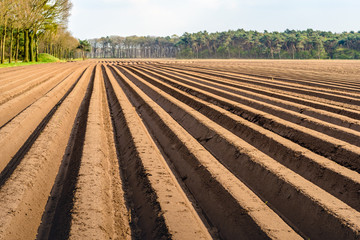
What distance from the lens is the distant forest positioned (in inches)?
3664

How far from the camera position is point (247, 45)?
111125 millimetres

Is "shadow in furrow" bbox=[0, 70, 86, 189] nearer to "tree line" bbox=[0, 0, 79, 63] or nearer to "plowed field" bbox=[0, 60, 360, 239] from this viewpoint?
"plowed field" bbox=[0, 60, 360, 239]

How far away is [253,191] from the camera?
13.0 feet

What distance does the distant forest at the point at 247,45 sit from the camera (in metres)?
93.1

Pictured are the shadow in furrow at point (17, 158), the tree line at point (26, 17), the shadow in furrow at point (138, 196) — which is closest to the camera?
the shadow in furrow at point (138, 196)

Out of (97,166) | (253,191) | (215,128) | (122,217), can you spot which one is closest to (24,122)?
(97,166)

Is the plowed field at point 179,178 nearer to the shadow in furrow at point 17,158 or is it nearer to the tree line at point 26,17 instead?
the shadow in furrow at point 17,158

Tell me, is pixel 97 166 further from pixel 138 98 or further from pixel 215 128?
pixel 138 98

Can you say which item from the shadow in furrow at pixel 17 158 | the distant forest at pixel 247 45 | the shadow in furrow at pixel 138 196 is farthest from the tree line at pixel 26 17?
the distant forest at pixel 247 45

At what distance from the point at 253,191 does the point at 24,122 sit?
15.1 feet

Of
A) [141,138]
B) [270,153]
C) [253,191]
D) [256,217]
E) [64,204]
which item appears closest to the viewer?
[256,217]

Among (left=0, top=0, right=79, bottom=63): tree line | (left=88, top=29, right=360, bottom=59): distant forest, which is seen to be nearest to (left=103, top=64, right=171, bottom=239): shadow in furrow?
(left=0, top=0, right=79, bottom=63): tree line

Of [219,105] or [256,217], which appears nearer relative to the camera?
[256,217]

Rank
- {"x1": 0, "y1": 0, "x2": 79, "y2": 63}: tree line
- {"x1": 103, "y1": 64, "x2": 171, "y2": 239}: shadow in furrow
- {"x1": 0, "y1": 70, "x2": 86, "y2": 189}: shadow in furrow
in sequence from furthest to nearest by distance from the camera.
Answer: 1. {"x1": 0, "y1": 0, "x2": 79, "y2": 63}: tree line
2. {"x1": 0, "y1": 70, "x2": 86, "y2": 189}: shadow in furrow
3. {"x1": 103, "y1": 64, "x2": 171, "y2": 239}: shadow in furrow
